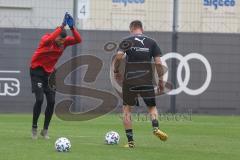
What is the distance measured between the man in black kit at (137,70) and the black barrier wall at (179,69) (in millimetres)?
9871

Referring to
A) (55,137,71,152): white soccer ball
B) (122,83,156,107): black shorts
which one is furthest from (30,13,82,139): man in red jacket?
(55,137,71,152): white soccer ball

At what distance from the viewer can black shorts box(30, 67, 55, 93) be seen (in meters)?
14.0

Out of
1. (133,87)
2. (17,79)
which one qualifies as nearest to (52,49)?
(133,87)

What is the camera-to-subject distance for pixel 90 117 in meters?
21.5

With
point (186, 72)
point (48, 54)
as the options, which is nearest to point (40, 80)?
point (48, 54)

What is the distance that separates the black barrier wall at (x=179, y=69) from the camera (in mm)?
23125

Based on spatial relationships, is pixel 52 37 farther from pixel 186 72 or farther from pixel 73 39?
pixel 186 72

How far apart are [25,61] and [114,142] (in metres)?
10.7

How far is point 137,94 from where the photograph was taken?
→ 1312 centimetres

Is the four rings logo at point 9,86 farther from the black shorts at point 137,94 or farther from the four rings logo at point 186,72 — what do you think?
the black shorts at point 137,94

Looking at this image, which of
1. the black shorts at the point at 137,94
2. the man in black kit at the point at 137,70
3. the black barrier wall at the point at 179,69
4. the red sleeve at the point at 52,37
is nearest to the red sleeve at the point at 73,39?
the red sleeve at the point at 52,37

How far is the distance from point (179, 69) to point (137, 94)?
36.7 ft

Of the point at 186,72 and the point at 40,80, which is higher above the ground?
the point at 40,80

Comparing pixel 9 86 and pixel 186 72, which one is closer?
pixel 9 86
